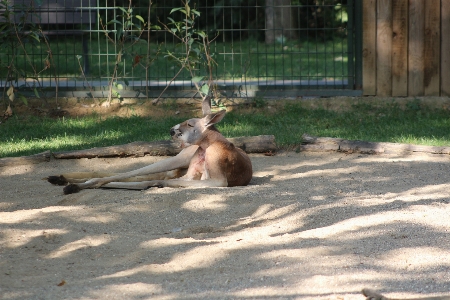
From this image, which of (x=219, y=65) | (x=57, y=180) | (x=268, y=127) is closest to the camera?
(x=57, y=180)

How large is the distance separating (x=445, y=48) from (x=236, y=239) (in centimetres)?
684

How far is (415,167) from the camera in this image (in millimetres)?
7500

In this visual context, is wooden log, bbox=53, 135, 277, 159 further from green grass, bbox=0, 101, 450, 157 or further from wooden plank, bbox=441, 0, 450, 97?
wooden plank, bbox=441, 0, 450, 97

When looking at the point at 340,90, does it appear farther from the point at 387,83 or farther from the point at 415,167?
the point at 415,167

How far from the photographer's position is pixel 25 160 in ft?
26.3

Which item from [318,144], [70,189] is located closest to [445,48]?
[318,144]

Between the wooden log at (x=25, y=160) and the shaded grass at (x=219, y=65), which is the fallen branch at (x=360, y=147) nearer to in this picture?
the wooden log at (x=25, y=160)

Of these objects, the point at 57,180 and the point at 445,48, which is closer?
the point at 57,180

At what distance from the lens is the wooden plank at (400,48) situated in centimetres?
1055

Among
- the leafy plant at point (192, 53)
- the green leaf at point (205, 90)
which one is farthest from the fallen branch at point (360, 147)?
the leafy plant at point (192, 53)

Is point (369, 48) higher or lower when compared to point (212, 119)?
higher

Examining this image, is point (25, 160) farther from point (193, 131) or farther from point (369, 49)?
point (369, 49)

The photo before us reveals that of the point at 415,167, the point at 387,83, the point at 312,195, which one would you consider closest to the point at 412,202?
the point at 312,195

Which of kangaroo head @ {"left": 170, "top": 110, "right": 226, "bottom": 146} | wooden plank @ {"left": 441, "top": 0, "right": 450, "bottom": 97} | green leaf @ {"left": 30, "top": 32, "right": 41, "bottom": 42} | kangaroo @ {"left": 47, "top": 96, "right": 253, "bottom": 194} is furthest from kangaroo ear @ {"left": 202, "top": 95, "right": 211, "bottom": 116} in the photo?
wooden plank @ {"left": 441, "top": 0, "right": 450, "bottom": 97}
